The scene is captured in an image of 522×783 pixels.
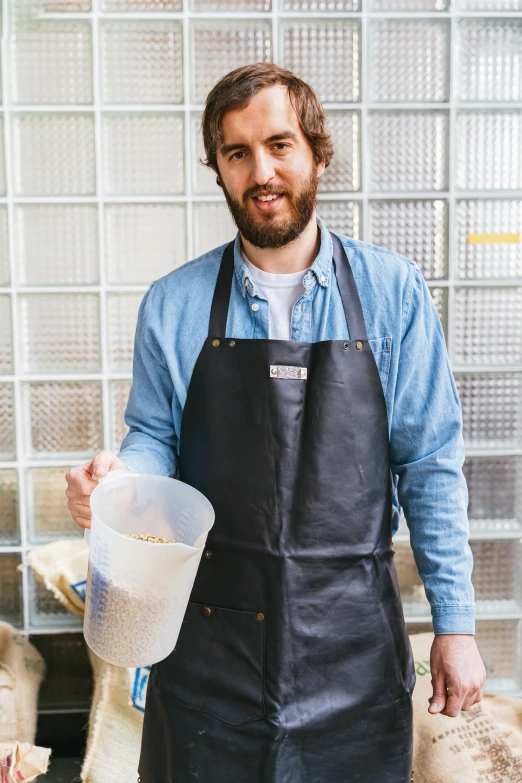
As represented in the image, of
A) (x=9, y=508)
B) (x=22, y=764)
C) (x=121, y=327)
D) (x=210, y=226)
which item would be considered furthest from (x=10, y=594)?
(x=210, y=226)

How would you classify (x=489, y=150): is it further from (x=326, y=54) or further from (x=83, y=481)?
(x=83, y=481)

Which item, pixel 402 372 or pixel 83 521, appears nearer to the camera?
pixel 83 521

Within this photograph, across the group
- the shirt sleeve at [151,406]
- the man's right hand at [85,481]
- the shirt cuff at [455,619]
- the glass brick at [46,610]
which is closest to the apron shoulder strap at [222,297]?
the shirt sleeve at [151,406]

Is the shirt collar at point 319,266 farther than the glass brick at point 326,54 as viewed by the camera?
No

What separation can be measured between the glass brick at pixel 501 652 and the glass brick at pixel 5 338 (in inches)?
67.8

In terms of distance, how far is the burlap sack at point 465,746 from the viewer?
2.05m

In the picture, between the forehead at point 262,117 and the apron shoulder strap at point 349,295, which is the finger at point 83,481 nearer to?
the apron shoulder strap at point 349,295

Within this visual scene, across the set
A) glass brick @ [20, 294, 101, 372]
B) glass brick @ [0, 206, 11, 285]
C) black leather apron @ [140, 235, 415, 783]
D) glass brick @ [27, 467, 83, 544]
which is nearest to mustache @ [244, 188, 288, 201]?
black leather apron @ [140, 235, 415, 783]

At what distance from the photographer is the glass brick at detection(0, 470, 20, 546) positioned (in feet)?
8.16

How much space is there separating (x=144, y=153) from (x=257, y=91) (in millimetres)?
1058

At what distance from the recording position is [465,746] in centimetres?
208

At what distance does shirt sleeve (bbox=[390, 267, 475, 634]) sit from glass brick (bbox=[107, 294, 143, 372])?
1.23m

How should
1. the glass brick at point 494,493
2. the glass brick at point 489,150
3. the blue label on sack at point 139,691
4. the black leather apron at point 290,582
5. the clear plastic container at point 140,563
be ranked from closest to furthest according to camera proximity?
1. the clear plastic container at point 140,563
2. the black leather apron at point 290,582
3. the blue label on sack at point 139,691
4. the glass brick at point 489,150
5. the glass brick at point 494,493

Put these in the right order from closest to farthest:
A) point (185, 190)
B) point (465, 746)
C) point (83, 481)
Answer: point (83, 481)
point (465, 746)
point (185, 190)
